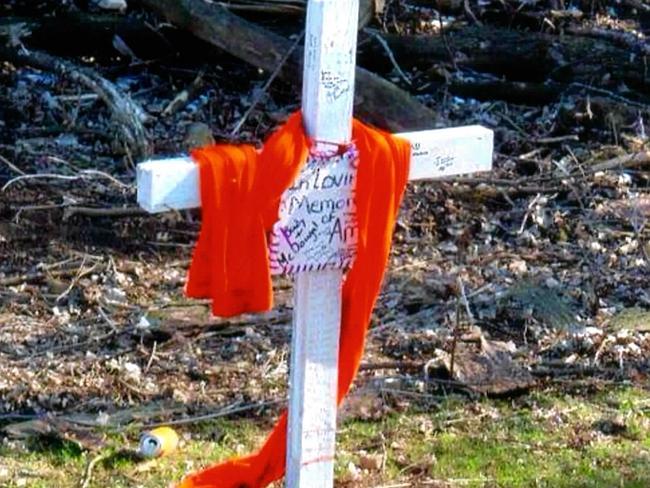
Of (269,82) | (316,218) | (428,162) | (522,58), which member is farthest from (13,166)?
(316,218)

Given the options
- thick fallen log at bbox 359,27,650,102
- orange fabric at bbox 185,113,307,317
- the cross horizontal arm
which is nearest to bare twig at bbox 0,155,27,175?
thick fallen log at bbox 359,27,650,102

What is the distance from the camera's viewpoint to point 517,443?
18.0 ft

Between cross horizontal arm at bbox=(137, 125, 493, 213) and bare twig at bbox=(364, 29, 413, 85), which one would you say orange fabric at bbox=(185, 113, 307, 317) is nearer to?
cross horizontal arm at bbox=(137, 125, 493, 213)

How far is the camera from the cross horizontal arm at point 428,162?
161 inches

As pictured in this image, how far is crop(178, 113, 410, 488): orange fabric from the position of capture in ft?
13.6

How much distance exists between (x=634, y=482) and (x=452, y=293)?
159 cm

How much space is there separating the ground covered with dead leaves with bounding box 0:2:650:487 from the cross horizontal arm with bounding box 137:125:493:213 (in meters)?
1.15

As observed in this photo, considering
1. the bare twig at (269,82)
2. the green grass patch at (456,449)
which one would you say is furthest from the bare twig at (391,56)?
the green grass patch at (456,449)

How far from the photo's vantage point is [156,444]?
17.2 feet

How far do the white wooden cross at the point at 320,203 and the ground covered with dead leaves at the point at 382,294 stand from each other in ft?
2.58

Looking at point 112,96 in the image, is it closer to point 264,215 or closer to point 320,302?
point 320,302

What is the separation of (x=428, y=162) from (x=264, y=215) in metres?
0.58

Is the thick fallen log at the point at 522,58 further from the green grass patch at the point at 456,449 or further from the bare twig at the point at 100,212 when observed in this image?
the green grass patch at the point at 456,449

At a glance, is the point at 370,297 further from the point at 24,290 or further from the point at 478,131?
the point at 24,290
